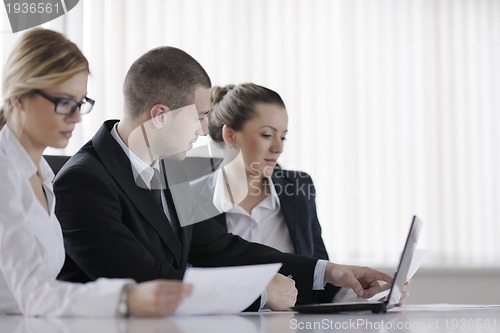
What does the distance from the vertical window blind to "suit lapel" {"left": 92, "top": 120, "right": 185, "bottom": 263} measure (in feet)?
6.73

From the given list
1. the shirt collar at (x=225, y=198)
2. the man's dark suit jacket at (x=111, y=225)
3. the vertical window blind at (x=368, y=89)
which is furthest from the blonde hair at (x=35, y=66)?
the vertical window blind at (x=368, y=89)

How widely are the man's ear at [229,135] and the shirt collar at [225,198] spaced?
0.13 metres

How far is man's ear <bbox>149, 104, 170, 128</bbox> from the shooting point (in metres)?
1.95

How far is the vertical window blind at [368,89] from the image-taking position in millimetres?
3859

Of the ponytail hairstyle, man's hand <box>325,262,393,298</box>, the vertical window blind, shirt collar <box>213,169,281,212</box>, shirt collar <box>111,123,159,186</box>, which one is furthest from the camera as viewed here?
the vertical window blind

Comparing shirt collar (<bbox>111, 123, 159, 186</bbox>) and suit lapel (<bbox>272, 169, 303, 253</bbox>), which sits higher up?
shirt collar (<bbox>111, 123, 159, 186</bbox>)

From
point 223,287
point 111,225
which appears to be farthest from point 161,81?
point 223,287

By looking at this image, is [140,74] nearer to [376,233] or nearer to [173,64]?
[173,64]

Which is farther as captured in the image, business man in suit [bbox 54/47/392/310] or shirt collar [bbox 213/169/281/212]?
shirt collar [bbox 213/169/281/212]

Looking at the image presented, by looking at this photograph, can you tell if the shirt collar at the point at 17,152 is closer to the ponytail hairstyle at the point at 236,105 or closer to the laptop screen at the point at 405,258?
the laptop screen at the point at 405,258

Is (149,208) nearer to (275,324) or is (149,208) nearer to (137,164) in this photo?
(137,164)

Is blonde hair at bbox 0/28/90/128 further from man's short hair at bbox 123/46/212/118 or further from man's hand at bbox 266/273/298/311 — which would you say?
man's hand at bbox 266/273/298/311

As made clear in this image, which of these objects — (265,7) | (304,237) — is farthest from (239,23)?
(304,237)

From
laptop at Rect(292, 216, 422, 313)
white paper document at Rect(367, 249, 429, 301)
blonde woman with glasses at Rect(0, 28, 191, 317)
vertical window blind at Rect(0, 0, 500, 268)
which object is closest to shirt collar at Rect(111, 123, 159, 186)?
blonde woman with glasses at Rect(0, 28, 191, 317)
